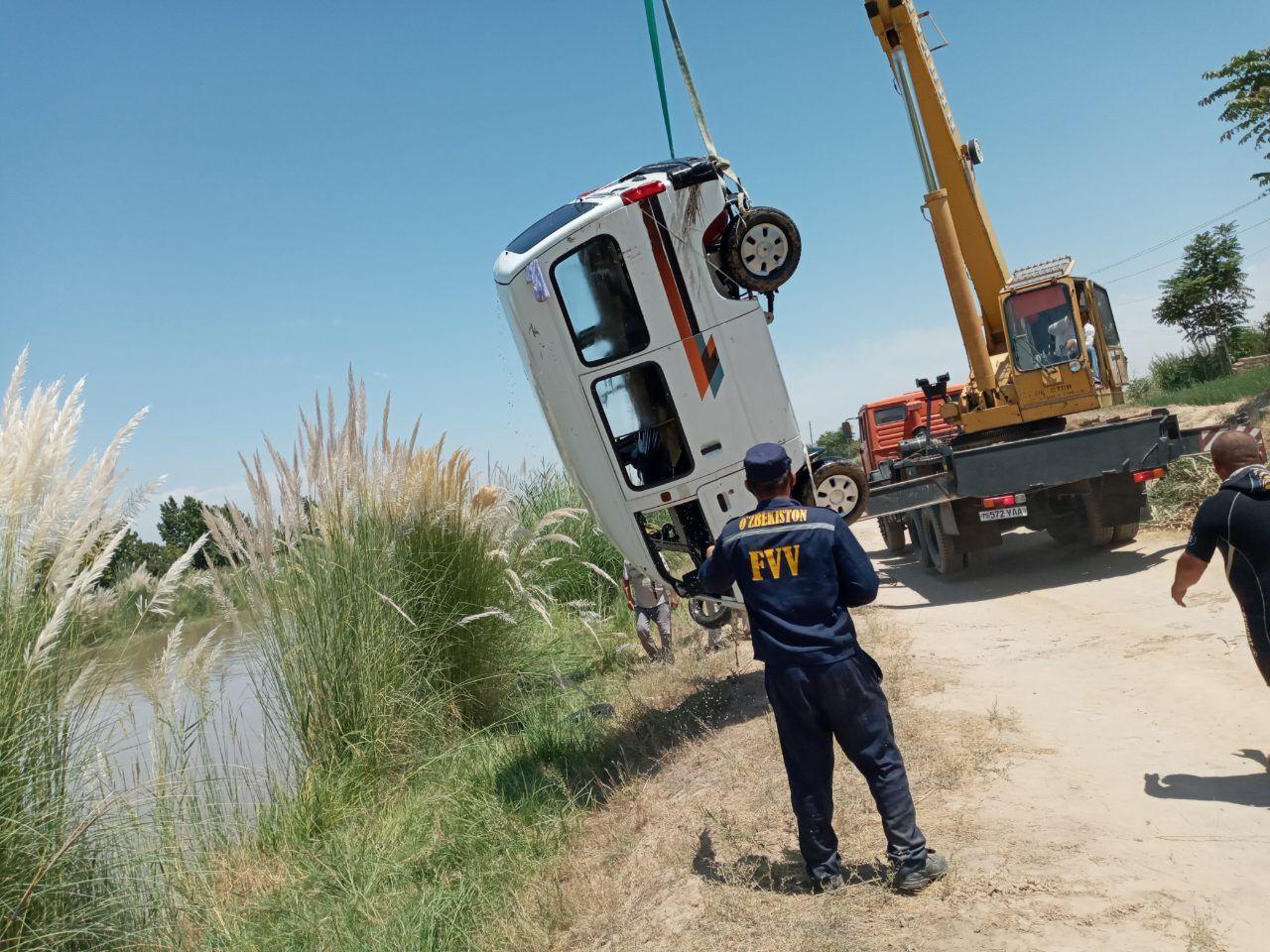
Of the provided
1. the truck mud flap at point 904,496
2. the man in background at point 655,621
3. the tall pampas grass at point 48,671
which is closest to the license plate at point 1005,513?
the truck mud flap at point 904,496

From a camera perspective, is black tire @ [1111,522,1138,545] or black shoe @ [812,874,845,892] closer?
black shoe @ [812,874,845,892]

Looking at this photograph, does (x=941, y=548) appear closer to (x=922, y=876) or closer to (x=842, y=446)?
(x=922, y=876)

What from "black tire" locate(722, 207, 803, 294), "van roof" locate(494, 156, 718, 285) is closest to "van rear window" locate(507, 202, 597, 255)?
"van roof" locate(494, 156, 718, 285)

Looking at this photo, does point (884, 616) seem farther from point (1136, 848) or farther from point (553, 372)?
point (1136, 848)

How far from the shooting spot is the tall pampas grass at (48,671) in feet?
11.4

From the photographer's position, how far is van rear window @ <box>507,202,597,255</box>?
6199 mm

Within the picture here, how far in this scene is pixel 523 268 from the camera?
6.18m

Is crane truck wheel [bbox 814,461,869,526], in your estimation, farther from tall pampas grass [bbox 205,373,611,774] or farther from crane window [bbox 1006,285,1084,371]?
crane window [bbox 1006,285,1084,371]

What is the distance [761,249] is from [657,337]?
0.92m

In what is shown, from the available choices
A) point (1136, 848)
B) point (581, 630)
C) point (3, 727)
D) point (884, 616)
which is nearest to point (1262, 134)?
point (884, 616)

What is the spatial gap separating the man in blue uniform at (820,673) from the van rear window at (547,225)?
299cm

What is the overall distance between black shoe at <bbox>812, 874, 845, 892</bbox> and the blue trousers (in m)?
0.02

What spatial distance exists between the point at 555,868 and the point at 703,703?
218 centimetres

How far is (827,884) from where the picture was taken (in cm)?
385
